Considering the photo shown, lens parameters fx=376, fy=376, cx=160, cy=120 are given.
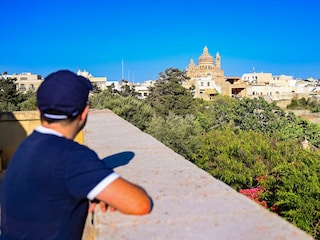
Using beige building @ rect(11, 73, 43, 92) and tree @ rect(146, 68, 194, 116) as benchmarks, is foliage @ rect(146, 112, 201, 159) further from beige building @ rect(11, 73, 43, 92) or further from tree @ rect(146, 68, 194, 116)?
beige building @ rect(11, 73, 43, 92)

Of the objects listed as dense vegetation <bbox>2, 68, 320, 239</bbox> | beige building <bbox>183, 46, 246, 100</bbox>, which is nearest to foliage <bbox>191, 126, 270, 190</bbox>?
dense vegetation <bbox>2, 68, 320, 239</bbox>

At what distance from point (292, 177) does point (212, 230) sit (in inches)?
359

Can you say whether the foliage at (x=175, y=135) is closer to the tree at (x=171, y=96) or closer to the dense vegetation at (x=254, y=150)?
the dense vegetation at (x=254, y=150)

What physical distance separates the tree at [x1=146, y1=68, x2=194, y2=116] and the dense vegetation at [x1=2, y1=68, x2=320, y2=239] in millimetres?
2147

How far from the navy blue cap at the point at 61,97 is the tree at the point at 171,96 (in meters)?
27.3

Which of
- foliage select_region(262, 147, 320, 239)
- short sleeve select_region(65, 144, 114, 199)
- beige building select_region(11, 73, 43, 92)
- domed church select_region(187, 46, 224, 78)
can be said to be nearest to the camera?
short sleeve select_region(65, 144, 114, 199)

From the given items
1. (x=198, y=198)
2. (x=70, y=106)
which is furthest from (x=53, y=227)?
(x=198, y=198)

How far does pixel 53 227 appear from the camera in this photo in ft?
4.52

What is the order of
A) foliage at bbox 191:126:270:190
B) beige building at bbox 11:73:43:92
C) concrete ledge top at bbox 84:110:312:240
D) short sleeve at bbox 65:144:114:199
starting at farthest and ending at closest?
beige building at bbox 11:73:43:92
foliage at bbox 191:126:270:190
concrete ledge top at bbox 84:110:312:240
short sleeve at bbox 65:144:114:199

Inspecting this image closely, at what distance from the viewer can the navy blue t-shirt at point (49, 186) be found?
1329 mm

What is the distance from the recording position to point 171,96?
108 feet

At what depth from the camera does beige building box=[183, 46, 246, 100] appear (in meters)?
63.9

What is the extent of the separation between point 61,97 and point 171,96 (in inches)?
1240

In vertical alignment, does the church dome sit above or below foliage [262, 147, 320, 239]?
above
